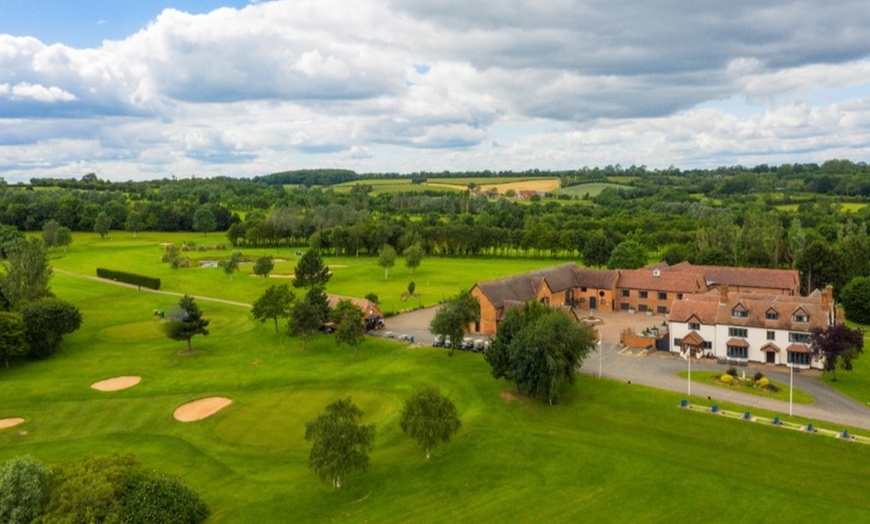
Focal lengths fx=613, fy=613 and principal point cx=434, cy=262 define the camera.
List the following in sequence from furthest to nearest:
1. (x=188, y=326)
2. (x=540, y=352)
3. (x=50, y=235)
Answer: (x=50, y=235), (x=188, y=326), (x=540, y=352)

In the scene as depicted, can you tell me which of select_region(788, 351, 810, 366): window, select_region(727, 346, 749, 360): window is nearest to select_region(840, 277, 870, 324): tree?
select_region(788, 351, 810, 366): window

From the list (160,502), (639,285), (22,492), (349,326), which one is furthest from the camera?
(639,285)

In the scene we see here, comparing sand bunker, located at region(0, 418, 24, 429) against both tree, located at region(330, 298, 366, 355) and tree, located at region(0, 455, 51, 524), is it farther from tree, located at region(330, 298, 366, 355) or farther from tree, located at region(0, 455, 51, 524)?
tree, located at region(330, 298, 366, 355)

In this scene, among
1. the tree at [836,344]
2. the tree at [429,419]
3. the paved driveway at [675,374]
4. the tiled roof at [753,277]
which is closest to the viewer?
the tree at [429,419]

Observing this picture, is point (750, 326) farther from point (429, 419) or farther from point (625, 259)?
point (625, 259)

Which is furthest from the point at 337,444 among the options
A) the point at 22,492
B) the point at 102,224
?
the point at 102,224

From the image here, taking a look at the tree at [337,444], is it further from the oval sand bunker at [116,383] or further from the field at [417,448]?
the oval sand bunker at [116,383]

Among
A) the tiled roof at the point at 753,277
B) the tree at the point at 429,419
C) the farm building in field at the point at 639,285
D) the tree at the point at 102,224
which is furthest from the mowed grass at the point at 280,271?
the tree at the point at 429,419

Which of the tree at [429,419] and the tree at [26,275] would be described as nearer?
the tree at [429,419]

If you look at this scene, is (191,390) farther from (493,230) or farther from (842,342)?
(493,230)
